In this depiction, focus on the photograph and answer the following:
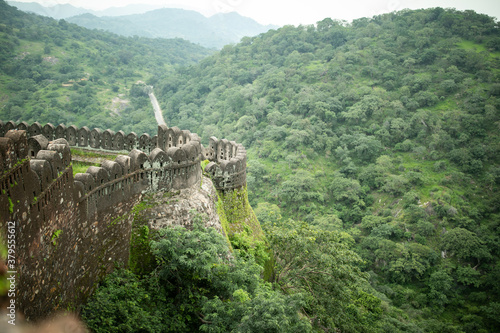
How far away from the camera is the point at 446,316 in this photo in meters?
32.7

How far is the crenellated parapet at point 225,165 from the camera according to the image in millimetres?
14406

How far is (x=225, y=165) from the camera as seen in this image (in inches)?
567

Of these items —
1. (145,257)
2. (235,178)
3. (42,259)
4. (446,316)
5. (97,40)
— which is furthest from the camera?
(97,40)

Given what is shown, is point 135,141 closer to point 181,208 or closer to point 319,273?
point 181,208

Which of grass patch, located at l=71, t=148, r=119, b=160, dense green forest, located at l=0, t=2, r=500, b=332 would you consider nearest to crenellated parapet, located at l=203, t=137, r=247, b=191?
dense green forest, located at l=0, t=2, r=500, b=332

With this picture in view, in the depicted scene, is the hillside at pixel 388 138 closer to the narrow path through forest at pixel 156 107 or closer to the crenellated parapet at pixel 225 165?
the narrow path through forest at pixel 156 107

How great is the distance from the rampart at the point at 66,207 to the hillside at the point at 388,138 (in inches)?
619

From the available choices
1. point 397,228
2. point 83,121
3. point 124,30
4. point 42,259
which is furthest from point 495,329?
point 124,30

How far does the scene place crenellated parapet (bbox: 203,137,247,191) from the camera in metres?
14.4

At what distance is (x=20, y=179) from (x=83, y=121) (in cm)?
5374

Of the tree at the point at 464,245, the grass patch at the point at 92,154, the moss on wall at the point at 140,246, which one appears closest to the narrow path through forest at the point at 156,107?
the tree at the point at 464,245

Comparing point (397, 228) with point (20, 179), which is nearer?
point (20, 179)

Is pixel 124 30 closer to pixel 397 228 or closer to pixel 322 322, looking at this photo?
pixel 397 228

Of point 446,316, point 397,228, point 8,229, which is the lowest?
point 446,316
